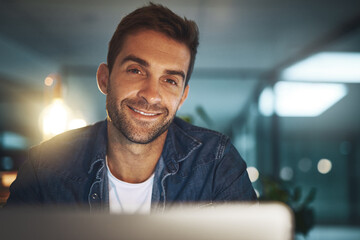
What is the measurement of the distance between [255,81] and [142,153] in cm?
504

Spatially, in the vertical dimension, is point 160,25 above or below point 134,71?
above

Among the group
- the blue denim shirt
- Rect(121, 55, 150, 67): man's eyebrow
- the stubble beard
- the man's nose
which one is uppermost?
Rect(121, 55, 150, 67): man's eyebrow

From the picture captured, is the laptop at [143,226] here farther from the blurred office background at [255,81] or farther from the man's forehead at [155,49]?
the blurred office background at [255,81]

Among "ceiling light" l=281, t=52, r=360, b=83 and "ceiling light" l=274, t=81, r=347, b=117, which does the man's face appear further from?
"ceiling light" l=274, t=81, r=347, b=117

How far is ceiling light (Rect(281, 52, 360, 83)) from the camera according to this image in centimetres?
477

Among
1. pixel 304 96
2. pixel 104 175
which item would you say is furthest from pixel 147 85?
pixel 304 96

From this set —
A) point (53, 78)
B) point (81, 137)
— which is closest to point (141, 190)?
point (81, 137)

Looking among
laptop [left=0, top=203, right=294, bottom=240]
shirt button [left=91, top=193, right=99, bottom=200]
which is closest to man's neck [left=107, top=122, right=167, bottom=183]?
shirt button [left=91, top=193, right=99, bottom=200]

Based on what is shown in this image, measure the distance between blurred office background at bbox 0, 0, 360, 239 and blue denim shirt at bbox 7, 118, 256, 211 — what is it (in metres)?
1.31

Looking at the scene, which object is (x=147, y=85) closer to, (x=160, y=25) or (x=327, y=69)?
(x=160, y=25)

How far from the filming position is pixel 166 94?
1.44m

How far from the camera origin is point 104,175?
1.42 meters

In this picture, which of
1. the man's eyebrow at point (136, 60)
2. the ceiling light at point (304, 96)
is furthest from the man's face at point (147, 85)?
the ceiling light at point (304, 96)

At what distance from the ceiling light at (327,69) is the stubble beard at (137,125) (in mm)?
4013
